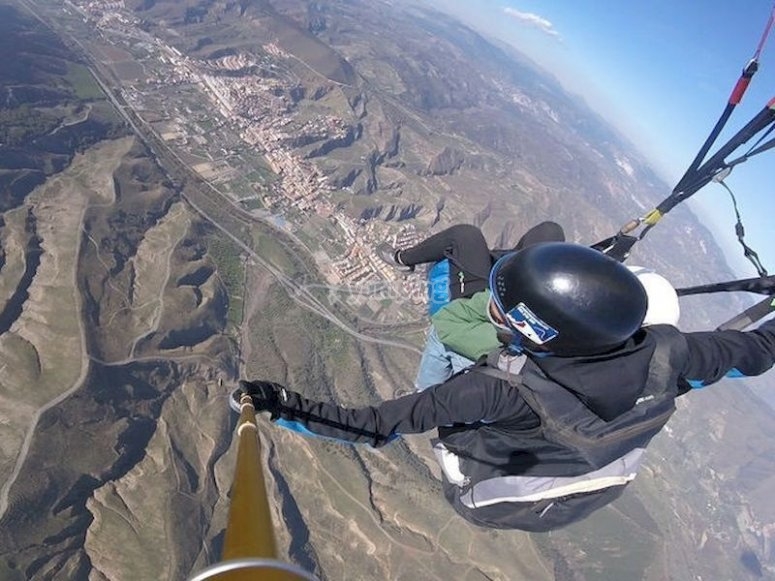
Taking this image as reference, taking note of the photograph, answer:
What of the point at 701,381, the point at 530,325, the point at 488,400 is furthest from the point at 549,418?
the point at 701,381

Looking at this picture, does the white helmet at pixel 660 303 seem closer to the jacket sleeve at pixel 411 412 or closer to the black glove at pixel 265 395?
the jacket sleeve at pixel 411 412

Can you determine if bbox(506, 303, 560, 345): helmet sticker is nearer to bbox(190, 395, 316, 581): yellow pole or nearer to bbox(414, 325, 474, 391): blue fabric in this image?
bbox(414, 325, 474, 391): blue fabric

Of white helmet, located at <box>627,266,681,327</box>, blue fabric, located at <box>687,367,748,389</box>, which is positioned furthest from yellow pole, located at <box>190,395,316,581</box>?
blue fabric, located at <box>687,367,748,389</box>

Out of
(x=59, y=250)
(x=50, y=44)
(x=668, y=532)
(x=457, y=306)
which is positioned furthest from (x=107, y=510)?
(x=50, y=44)

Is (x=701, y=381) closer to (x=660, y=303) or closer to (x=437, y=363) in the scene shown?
(x=660, y=303)

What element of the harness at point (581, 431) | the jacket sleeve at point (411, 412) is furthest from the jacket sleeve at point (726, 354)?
the jacket sleeve at point (411, 412)

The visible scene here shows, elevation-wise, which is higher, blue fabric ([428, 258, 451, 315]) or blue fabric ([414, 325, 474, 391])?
blue fabric ([428, 258, 451, 315])
